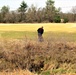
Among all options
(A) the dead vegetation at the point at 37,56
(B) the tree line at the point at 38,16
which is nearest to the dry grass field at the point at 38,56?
(A) the dead vegetation at the point at 37,56

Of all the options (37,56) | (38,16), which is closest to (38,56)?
(37,56)

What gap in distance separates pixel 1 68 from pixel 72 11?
96.5 meters

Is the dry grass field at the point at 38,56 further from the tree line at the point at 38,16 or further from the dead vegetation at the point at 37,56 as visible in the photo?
the tree line at the point at 38,16

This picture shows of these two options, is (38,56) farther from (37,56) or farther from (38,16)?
(38,16)

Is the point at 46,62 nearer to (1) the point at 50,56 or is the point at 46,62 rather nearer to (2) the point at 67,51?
(1) the point at 50,56

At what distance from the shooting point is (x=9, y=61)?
15.5 m

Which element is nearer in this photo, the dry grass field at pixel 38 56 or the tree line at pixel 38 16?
the dry grass field at pixel 38 56

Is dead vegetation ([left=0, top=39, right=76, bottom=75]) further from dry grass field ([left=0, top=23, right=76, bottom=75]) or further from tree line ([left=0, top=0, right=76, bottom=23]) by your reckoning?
tree line ([left=0, top=0, right=76, bottom=23])

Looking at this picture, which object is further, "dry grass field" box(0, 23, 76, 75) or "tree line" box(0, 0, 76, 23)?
"tree line" box(0, 0, 76, 23)

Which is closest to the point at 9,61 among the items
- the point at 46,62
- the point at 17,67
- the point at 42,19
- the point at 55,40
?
the point at 17,67

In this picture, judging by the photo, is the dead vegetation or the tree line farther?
the tree line

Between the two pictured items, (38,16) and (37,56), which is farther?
(38,16)

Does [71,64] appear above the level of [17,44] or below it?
below

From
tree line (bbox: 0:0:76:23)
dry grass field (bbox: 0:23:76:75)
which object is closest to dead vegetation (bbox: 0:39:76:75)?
dry grass field (bbox: 0:23:76:75)
